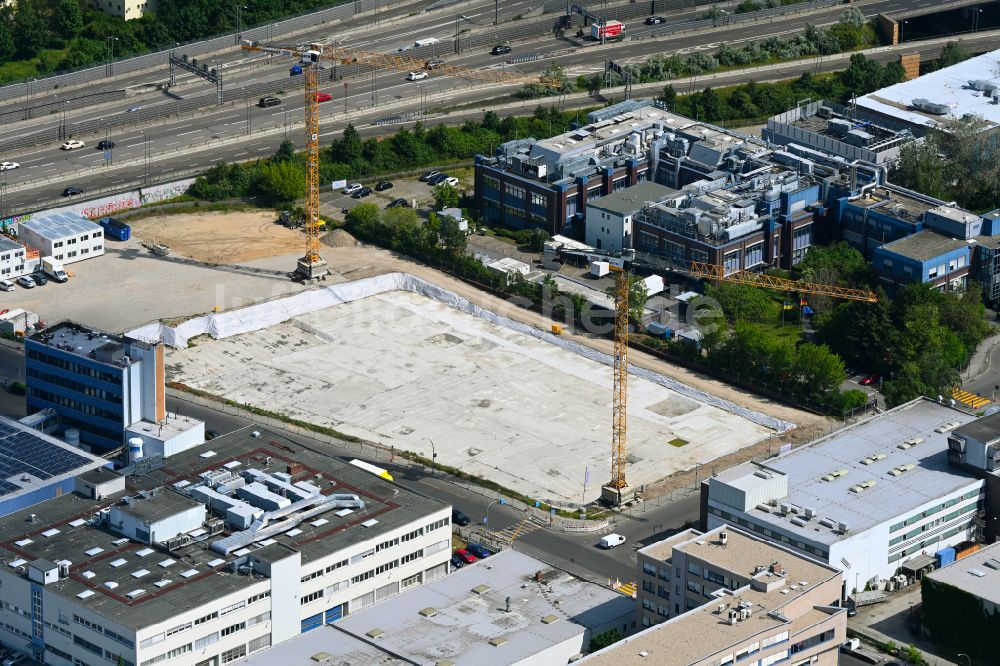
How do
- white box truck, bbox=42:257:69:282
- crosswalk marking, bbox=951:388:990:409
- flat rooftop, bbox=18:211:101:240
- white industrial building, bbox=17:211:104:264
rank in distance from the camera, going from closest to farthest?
1. crosswalk marking, bbox=951:388:990:409
2. white box truck, bbox=42:257:69:282
3. white industrial building, bbox=17:211:104:264
4. flat rooftop, bbox=18:211:101:240

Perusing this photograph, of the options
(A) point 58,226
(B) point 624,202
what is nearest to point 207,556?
(A) point 58,226

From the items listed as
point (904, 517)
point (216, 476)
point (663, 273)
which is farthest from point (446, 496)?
point (663, 273)

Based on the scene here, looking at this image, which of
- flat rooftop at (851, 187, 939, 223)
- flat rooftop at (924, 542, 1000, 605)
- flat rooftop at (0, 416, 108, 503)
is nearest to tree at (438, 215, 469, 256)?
flat rooftop at (851, 187, 939, 223)

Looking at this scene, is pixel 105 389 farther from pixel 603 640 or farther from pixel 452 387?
pixel 603 640

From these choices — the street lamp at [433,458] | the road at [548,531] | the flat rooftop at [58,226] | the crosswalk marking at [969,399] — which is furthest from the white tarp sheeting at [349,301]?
the street lamp at [433,458]

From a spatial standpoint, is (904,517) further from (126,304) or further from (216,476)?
(126,304)

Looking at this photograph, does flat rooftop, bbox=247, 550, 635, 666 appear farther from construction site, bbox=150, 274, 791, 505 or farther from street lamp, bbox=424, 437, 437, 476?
street lamp, bbox=424, 437, 437, 476
